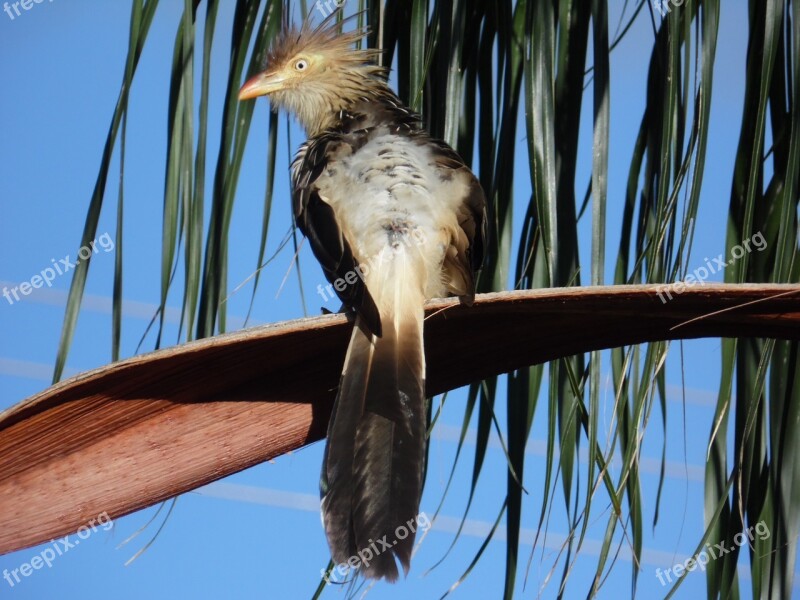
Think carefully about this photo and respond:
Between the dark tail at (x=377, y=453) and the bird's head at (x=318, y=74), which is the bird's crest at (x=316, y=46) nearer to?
the bird's head at (x=318, y=74)

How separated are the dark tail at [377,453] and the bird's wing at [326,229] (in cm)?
9

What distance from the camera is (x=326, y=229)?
2105 millimetres

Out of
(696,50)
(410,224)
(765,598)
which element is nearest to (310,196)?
(410,224)

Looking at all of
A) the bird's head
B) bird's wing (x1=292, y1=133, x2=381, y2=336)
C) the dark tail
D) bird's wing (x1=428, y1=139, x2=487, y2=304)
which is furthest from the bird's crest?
the dark tail

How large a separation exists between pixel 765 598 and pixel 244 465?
0.82m

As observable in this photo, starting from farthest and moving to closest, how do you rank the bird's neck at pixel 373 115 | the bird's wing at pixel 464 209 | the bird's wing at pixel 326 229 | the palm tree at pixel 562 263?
1. the bird's neck at pixel 373 115
2. the bird's wing at pixel 464 209
3. the bird's wing at pixel 326 229
4. the palm tree at pixel 562 263

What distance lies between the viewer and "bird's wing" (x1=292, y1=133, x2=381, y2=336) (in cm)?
178

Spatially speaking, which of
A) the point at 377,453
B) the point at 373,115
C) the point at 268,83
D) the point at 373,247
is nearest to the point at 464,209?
the point at 373,247

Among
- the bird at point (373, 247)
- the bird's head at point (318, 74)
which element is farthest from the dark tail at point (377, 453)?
the bird's head at point (318, 74)

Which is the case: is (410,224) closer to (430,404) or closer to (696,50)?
(430,404)

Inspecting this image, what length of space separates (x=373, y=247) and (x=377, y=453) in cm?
66

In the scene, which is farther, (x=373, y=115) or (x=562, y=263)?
(x=373, y=115)

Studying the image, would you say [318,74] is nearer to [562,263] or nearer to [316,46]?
[316,46]

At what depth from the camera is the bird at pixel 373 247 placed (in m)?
1.37
